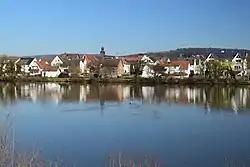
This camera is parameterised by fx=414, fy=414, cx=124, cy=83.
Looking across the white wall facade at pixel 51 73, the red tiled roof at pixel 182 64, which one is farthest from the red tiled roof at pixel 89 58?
the red tiled roof at pixel 182 64

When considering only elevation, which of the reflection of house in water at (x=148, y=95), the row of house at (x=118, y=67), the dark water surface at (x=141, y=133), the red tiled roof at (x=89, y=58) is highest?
the red tiled roof at (x=89, y=58)

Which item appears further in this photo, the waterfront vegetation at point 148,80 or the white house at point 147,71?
the white house at point 147,71

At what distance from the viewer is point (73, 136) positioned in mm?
9141

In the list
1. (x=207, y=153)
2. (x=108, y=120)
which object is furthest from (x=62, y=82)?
(x=207, y=153)

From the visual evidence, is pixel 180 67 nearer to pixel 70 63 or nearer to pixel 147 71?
pixel 147 71

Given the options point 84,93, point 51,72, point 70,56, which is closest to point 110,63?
point 51,72

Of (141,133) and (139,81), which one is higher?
(139,81)

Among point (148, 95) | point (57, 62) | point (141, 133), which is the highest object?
point (57, 62)

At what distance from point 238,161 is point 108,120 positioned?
5.29m

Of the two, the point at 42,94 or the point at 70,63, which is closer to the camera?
the point at 42,94

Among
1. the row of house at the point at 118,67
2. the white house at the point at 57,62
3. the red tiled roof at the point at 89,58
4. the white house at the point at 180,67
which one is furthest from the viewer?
the red tiled roof at the point at 89,58

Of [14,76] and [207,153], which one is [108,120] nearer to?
[207,153]

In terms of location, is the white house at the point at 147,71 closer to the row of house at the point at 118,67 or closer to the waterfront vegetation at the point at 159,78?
the row of house at the point at 118,67

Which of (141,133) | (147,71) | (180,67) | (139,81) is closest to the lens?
(141,133)
